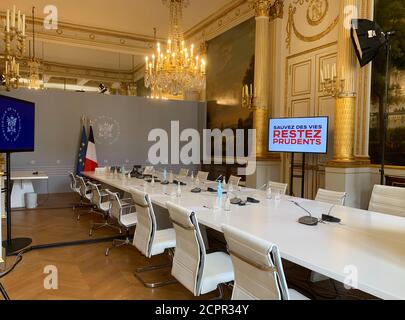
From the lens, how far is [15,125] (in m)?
4.02

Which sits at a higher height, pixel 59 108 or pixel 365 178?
pixel 59 108

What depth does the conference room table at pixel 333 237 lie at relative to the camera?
1.67 m

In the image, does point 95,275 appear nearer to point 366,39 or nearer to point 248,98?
point 366,39

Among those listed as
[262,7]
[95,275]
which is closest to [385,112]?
[262,7]

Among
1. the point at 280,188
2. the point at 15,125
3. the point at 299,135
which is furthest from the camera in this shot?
the point at 299,135

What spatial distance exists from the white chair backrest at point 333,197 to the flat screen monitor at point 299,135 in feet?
5.75

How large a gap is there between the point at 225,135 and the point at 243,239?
7446 millimetres

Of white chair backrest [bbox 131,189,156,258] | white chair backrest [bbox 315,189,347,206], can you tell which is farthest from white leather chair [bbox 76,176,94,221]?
white chair backrest [bbox 315,189,347,206]

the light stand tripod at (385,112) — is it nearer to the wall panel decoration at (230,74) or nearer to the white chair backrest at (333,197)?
the white chair backrest at (333,197)

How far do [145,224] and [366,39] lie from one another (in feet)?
14.0

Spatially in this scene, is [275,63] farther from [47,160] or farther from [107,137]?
[47,160]

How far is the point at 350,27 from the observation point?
207 inches

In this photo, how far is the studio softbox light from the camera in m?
4.82
